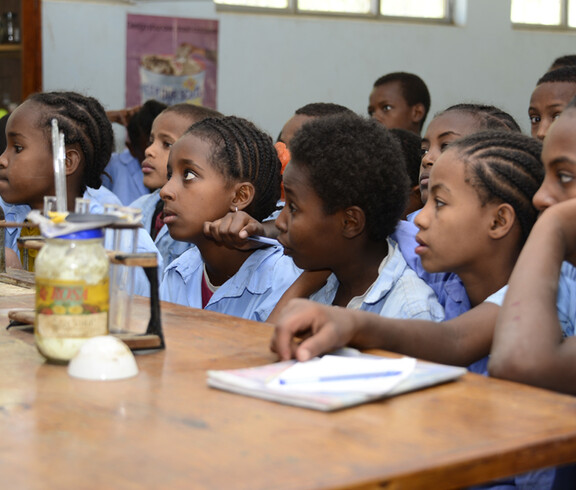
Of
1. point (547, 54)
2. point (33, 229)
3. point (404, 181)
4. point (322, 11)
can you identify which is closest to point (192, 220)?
point (33, 229)

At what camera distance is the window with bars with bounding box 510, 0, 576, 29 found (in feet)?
19.7

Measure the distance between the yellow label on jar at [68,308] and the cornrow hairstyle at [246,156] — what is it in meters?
1.30

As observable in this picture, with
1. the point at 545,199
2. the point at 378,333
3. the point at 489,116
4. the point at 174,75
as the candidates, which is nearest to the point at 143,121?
the point at 174,75

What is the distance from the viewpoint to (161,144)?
3.37 m

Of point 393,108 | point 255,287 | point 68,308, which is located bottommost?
point 255,287

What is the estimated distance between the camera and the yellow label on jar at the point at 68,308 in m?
1.00

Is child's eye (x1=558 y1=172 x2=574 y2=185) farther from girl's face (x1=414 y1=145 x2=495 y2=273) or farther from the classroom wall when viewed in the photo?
the classroom wall

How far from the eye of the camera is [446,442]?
74 cm

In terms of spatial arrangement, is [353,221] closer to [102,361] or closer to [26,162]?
[102,361]

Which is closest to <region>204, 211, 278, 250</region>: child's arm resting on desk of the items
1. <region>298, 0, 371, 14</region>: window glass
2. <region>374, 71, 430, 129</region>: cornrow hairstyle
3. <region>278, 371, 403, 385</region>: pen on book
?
<region>278, 371, 403, 385</region>: pen on book

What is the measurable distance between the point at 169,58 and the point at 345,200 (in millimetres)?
3554

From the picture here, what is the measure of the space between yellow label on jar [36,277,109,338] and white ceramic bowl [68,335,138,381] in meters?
0.04

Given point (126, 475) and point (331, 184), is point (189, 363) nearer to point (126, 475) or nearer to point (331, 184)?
point (126, 475)

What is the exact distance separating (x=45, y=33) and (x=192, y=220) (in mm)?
3079
